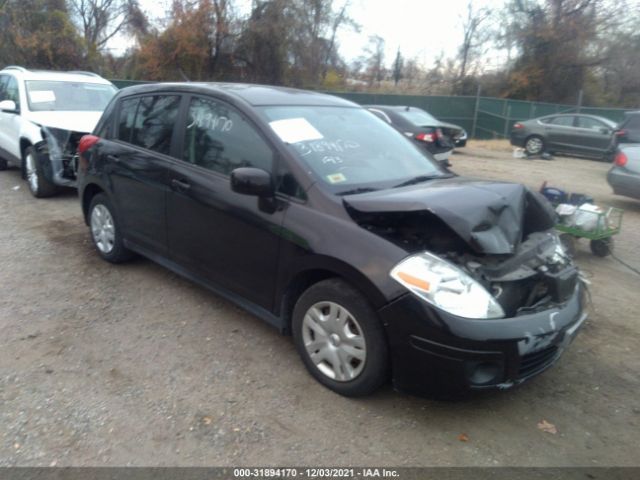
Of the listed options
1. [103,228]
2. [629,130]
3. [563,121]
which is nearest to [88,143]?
[103,228]

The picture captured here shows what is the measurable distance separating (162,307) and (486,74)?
32.4 m

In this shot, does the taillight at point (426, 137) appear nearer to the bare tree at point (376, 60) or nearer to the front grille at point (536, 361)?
the front grille at point (536, 361)

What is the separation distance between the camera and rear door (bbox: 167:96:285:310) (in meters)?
3.49

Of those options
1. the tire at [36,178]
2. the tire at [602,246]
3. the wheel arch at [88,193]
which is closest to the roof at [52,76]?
the tire at [36,178]

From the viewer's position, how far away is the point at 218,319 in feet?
13.5

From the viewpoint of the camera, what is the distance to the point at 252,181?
3273mm

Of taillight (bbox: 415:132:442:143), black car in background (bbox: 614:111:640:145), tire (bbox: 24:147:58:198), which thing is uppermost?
black car in background (bbox: 614:111:640:145)

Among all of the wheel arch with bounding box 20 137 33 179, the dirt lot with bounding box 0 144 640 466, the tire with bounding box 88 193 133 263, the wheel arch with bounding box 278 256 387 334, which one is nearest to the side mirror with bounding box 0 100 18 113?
the wheel arch with bounding box 20 137 33 179

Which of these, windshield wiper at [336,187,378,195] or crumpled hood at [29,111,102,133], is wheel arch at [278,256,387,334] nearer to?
windshield wiper at [336,187,378,195]

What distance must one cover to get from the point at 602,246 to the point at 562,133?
41.0 ft

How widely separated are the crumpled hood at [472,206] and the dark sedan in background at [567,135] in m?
15.1

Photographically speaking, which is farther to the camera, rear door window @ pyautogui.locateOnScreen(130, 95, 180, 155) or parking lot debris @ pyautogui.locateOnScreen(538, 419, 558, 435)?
rear door window @ pyautogui.locateOnScreen(130, 95, 180, 155)

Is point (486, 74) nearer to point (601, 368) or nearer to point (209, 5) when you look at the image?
point (209, 5)

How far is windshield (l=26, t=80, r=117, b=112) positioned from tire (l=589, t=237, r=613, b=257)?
7344 mm
